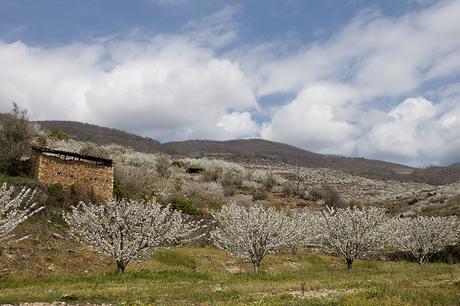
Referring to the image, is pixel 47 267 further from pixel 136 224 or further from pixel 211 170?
pixel 211 170

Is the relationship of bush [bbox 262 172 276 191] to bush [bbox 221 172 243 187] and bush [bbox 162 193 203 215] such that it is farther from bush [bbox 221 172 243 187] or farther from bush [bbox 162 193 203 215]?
bush [bbox 162 193 203 215]

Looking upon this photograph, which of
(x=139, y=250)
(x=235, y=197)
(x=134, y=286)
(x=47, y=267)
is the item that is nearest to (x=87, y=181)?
(x=47, y=267)

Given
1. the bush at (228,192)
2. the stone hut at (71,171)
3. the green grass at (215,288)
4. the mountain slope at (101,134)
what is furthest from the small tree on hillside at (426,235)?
the mountain slope at (101,134)

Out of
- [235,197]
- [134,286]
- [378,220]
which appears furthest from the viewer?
[235,197]

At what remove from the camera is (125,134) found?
168 m

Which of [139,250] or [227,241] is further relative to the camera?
[227,241]

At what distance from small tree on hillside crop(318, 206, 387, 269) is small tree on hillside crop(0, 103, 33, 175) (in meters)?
22.9

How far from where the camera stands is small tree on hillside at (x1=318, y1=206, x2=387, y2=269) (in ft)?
88.7

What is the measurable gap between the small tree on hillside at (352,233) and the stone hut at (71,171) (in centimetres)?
1690

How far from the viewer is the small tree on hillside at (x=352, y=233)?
1064 inches

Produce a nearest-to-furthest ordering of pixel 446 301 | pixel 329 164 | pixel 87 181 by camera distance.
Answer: pixel 446 301
pixel 87 181
pixel 329 164

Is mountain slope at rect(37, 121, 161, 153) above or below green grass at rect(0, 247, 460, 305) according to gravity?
above

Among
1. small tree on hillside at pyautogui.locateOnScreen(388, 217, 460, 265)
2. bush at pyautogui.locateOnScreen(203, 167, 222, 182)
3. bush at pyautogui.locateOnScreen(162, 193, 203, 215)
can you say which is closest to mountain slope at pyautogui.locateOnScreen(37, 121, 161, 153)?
bush at pyautogui.locateOnScreen(203, 167, 222, 182)

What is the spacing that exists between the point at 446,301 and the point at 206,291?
7579mm
